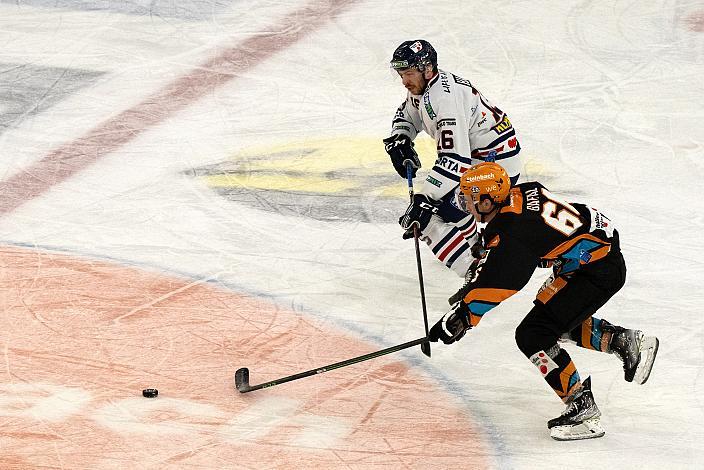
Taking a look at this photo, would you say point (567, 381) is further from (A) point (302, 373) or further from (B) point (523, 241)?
(A) point (302, 373)

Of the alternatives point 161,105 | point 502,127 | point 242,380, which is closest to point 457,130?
point 502,127

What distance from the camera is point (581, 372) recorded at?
5285 mm

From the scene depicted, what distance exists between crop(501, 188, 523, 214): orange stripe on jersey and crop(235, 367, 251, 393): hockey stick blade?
1384mm

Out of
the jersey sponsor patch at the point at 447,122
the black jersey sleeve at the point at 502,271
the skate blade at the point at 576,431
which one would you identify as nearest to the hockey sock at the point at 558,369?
the skate blade at the point at 576,431

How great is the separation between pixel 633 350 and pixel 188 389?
75.6 inches

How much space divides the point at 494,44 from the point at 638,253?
361 centimetres

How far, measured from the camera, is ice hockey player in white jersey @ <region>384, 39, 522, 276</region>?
5.74 meters

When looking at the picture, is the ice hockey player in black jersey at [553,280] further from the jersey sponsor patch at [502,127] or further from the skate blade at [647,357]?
the jersey sponsor patch at [502,127]

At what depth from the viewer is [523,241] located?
4496mm

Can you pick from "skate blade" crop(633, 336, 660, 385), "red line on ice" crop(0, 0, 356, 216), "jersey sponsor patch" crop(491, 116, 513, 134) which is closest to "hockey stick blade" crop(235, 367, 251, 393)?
"skate blade" crop(633, 336, 660, 385)

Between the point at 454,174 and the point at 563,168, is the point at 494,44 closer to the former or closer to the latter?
the point at 563,168

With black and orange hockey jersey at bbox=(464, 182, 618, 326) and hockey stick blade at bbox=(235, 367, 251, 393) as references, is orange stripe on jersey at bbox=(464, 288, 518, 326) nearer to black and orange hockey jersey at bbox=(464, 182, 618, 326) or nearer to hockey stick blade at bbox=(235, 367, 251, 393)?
black and orange hockey jersey at bbox=(464, 182, 618, 326)

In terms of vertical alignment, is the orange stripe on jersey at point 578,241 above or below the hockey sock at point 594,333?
above

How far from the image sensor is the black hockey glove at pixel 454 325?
4.56m
